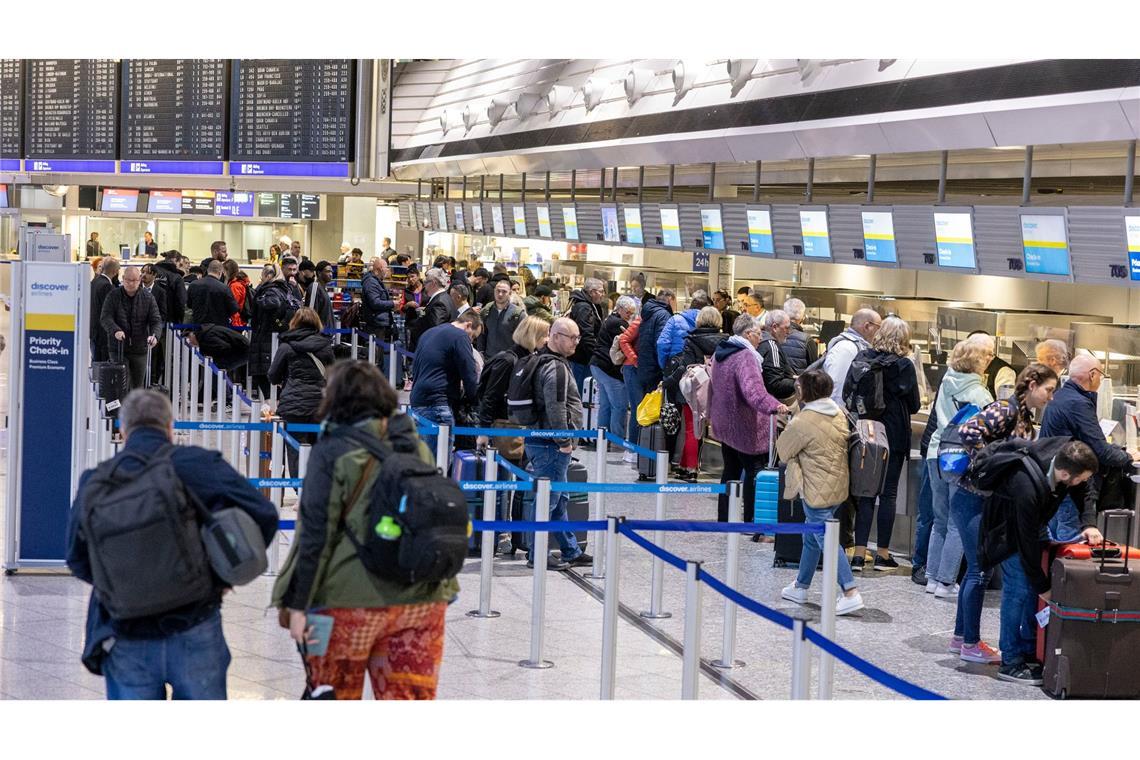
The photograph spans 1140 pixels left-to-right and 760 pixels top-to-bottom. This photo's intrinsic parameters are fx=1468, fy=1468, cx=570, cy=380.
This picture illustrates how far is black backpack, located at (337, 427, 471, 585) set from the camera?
4.45 metres

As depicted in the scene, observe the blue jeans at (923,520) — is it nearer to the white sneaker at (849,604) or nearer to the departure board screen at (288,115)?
the white sneaker at (849,604)

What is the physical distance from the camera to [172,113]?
21.9 metres

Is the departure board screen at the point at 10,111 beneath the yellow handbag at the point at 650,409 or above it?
above

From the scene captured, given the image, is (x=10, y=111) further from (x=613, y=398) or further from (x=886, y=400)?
(x=886, y=400)

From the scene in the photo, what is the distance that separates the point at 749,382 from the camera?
963cm

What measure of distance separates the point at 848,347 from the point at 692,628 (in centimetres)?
460

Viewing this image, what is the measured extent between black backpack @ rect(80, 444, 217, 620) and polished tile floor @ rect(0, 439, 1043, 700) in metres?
1.96

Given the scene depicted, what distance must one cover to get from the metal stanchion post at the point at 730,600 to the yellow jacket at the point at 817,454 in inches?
28.5

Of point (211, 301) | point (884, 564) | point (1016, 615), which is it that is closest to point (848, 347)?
point (884, 564)

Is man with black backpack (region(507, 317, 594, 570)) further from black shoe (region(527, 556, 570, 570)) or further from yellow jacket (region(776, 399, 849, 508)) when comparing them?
yellow jacket (region(776, 399, 849, 508))

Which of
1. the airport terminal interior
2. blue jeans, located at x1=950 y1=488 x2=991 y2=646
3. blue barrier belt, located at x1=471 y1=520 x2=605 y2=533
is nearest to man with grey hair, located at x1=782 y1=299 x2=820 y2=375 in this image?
the airport terminal interior

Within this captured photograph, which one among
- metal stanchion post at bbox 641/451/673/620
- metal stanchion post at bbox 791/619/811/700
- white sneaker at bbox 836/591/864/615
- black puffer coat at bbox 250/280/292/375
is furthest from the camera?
black puffer coat at bbox 250/280/292/375

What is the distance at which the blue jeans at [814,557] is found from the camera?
26.9 ft

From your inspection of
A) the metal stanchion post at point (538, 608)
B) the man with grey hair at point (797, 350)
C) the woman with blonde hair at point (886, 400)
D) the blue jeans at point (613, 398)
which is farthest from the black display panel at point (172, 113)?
the metal stanchion post at point (538, 608)
